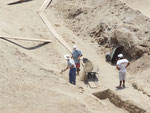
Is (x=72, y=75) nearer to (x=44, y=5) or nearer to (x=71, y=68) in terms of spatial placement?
(x=71, y=68)

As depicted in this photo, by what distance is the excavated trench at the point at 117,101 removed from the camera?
12109 mm

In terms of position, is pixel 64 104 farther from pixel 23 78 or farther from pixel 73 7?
pixel 73 7

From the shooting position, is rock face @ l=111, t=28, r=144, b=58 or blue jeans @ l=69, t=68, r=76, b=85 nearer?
blue jeans @ l=69, t=68, r=76, b=85

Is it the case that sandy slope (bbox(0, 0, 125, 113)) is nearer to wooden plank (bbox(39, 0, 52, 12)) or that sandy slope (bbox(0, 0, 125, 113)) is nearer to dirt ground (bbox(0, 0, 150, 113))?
dirt ground (bbox(0, 0, 150, 113))

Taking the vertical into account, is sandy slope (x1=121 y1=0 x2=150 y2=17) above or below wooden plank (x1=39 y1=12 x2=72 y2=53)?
above

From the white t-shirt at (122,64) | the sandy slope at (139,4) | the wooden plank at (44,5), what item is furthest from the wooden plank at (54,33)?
the sandy slope at (139,4)

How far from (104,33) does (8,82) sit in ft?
25.1

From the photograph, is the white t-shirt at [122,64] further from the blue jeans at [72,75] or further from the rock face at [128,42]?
the rock face at [128,42]

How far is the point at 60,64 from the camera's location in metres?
15.3

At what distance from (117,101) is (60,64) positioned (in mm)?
3433

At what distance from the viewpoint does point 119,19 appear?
58.1 ft

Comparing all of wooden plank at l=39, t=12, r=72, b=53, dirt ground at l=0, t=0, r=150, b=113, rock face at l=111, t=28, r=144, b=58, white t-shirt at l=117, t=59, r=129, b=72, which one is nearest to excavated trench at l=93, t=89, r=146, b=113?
dirt ground at l=0, t=0, r=150, b=113

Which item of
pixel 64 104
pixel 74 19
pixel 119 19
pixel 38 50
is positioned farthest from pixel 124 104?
pixel 74 19

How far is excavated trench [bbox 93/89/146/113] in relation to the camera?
12109 mm
